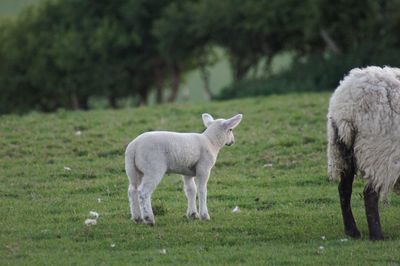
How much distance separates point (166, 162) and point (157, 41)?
138ft

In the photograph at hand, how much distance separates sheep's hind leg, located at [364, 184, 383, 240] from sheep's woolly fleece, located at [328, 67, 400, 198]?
97 mm

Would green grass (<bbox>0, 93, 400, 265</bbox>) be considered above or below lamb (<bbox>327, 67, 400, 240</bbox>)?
below

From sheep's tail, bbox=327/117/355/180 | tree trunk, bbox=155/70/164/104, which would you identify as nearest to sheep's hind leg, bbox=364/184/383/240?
sheep's tail, bbox=327/117/355/180

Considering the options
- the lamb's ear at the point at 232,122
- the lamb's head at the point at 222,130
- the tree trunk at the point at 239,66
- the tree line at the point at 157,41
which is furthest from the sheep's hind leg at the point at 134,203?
the tree trunk at the point at 239,66

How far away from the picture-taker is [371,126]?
11.2m

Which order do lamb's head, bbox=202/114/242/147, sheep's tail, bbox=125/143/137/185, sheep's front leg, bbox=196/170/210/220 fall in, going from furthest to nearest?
lamb's head, bbox=202/114/242/147 → sheep's front leg, bbox=196/170/210/220 → sheep's tail, bbox=125/143/137/185

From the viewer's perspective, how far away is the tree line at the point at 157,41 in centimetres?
3841

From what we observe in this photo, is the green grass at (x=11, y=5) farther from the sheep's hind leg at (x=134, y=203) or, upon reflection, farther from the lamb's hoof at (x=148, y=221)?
the lamb's hoof at (x=148, y=221)

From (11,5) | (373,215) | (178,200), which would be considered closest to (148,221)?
(178,200)

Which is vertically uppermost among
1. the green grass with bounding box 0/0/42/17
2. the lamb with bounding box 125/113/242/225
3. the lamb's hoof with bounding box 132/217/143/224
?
the green grass with bounding box 0/0/42/17

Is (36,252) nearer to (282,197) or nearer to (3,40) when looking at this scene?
(282,197)

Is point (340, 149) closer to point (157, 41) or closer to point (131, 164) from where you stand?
point (131, 164)

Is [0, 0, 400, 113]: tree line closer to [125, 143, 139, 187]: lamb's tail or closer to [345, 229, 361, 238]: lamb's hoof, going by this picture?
[345, 229, 361, 238]: lamb's hoof

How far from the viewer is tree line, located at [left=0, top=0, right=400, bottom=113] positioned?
38.4 metres
